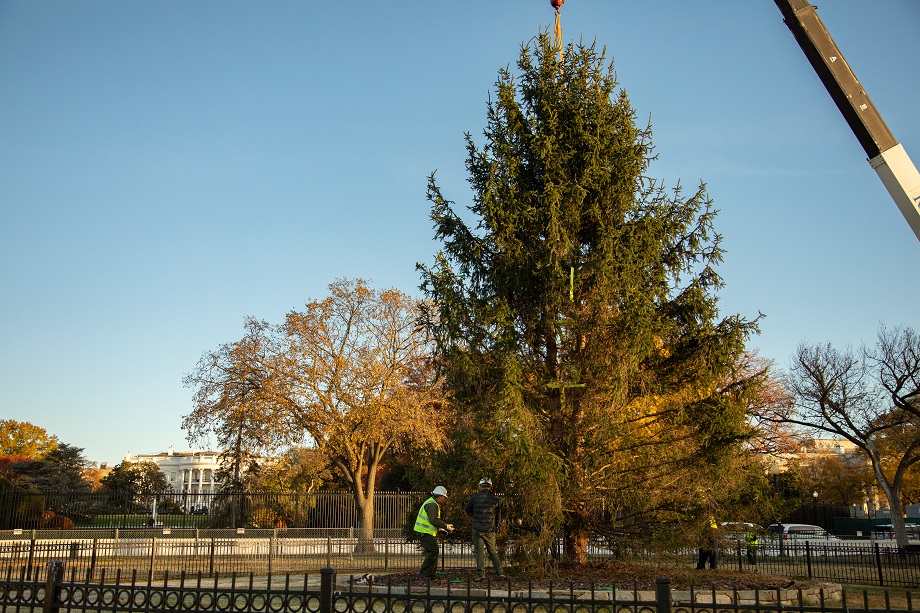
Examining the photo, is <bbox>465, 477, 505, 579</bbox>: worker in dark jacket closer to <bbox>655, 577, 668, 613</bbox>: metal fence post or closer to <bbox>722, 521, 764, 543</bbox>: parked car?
<bbox>722, 521, 764, 543</bbox>: parked car

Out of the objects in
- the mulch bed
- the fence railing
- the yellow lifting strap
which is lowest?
the fence railing

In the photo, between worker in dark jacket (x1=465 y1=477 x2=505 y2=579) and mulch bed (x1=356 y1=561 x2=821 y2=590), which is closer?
mulch bed (x1=356 y1=561 x2=821 y2=590)

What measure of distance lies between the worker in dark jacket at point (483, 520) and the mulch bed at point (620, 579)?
1.00 feet

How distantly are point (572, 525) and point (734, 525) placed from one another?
325cm

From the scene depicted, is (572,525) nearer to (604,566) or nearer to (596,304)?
(604,566)

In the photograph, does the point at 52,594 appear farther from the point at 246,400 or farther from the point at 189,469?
the point at 189,469

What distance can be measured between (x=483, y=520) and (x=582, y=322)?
402 centimetres

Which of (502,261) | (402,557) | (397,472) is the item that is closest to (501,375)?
(502,261)

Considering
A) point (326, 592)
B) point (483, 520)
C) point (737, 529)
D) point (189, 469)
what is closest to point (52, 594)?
point (326, 592)

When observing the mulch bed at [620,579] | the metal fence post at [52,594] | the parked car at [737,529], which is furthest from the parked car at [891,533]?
the metal fence post at [52,594]

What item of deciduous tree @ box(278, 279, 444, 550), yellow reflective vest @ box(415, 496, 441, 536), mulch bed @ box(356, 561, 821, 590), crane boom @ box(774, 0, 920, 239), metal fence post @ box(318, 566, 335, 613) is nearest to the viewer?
metal fence post @ box(318, 566, 335, 613)

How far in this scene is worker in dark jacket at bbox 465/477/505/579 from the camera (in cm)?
1268

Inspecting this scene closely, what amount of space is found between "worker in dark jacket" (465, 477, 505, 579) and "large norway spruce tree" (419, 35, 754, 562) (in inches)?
25.1

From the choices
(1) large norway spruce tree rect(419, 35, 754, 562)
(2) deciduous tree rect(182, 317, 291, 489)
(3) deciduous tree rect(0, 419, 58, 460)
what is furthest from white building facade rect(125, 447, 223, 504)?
(1) large norway spruce tree rect(419, 35, 754, 562)
